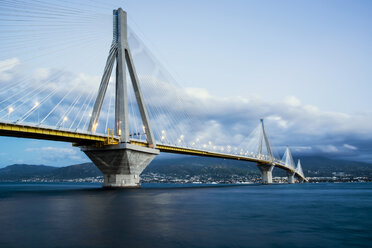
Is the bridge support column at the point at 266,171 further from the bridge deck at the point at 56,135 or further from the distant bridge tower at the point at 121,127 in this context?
the distant bridge tower at the point at 121,127

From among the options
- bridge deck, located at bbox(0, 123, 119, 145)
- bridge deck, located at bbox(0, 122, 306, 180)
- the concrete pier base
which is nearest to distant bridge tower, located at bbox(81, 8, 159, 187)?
the concrete pier base

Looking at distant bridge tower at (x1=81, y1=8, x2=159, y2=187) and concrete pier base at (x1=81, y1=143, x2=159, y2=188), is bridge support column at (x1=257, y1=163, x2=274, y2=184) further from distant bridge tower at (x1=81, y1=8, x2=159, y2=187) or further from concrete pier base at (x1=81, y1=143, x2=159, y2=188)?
concrete pier base at (x1=81, y1=143, x2=159, y2=188)

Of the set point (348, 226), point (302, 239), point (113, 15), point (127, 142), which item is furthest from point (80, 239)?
point (113, 15)

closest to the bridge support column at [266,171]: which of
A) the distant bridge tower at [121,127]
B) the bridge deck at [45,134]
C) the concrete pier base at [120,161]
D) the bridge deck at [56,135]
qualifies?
the bridge deck at [56,135]

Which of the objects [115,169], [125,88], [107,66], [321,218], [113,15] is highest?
[113,15]

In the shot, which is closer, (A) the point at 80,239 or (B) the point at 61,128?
(A) the point at 80,239

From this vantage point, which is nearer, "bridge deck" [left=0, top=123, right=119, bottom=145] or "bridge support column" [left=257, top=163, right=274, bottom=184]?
"bridge deck" [left=0, top=123, right=119, bottom=145]

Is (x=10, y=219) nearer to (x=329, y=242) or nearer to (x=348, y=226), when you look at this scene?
(x=329, y=242)

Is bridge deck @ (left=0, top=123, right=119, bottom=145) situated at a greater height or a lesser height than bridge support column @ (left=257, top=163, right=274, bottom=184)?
greater
